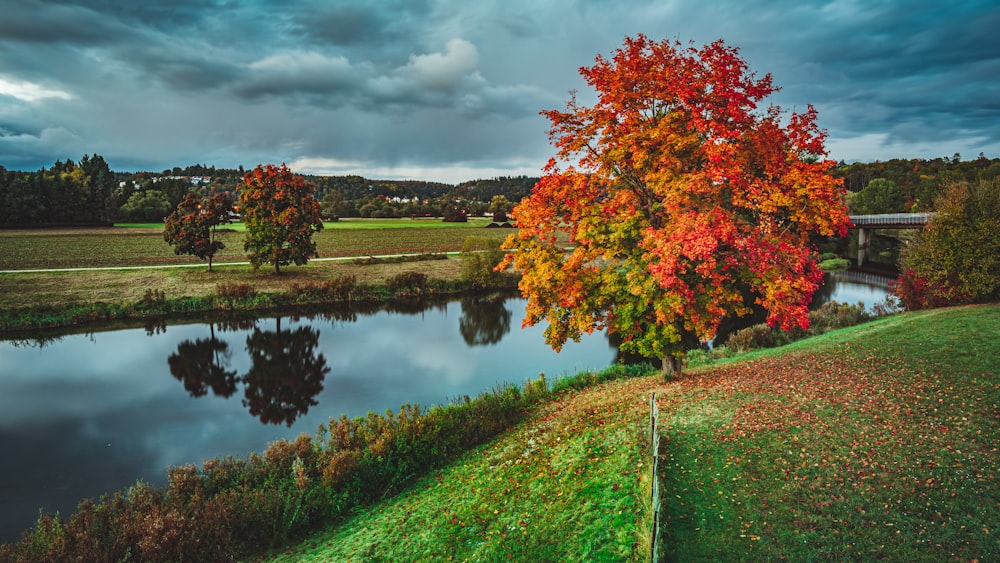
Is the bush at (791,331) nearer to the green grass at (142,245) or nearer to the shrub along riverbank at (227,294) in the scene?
the shrub along riverbank at (227,294)

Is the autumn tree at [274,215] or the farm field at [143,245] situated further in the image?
the farm field at [143,245]

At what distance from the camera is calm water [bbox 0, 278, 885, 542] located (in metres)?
16.1

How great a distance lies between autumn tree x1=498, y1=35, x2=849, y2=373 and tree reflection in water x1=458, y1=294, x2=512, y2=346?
1733cm

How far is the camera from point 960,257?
24578mm

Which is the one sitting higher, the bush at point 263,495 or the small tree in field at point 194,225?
the small tree in field at point 194,225

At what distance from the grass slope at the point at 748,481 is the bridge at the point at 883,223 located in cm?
4955

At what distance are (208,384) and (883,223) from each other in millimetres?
72925

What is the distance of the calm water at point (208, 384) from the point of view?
52.9ft

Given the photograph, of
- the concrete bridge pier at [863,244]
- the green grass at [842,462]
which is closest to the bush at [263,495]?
the green grass at [842,462]

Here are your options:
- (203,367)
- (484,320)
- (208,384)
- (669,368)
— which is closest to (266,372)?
(208,384)

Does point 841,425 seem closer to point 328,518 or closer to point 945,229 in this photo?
point 328,518

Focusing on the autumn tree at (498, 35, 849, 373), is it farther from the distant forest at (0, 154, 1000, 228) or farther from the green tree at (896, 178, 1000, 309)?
the distant forest at (0, 154, 1000, 228)

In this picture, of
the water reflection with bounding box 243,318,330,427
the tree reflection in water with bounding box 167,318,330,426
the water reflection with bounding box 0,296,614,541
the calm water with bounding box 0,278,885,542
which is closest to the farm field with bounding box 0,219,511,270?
the water reflection with bounding box 0,296,614,541

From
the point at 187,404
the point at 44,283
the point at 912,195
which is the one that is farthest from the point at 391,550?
the point at 912,195
